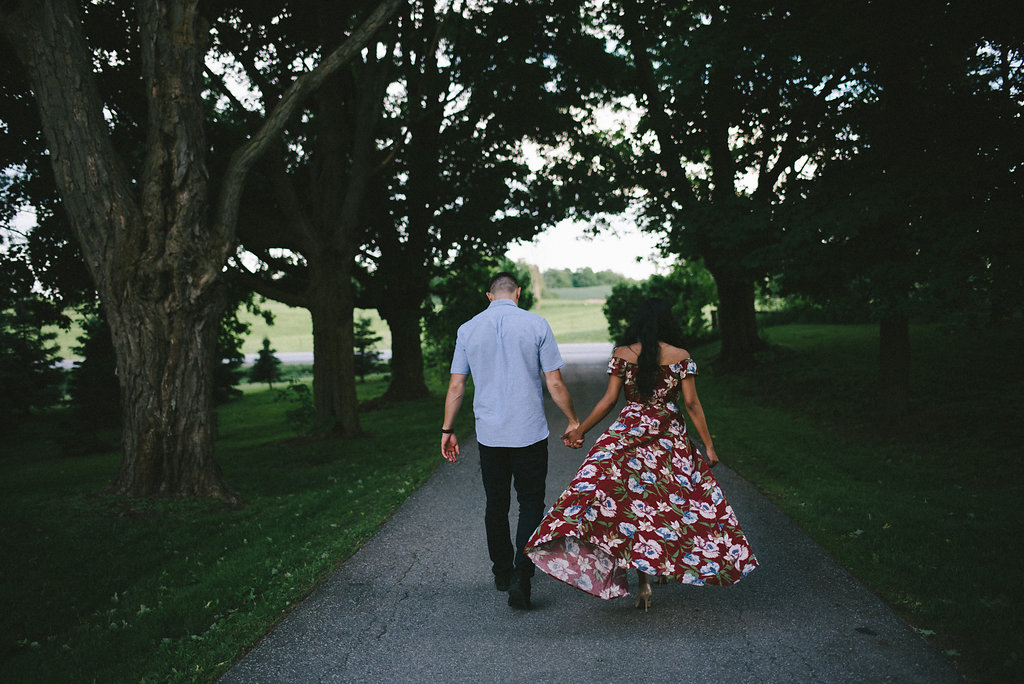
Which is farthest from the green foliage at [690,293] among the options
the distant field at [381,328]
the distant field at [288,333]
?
the distant field at [288,333]

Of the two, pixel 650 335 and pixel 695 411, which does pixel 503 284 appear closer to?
pixel 650 335

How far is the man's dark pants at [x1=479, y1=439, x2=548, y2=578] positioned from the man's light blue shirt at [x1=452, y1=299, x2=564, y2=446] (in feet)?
0.36

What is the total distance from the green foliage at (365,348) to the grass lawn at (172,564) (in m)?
19.1

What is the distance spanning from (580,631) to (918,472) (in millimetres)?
6674

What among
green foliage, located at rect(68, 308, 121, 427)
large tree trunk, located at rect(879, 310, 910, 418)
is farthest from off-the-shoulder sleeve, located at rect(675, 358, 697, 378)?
green foliage, located at rect(68, 308, 121, 427)

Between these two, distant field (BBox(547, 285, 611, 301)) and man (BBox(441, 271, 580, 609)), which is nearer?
man (BBox(441, 271, 580, 609))

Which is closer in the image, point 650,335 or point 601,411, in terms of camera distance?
point 650,335

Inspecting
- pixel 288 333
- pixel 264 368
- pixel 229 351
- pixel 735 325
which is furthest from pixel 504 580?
pixel 288 333

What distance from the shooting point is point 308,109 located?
52.0 ft

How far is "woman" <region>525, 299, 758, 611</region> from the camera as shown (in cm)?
404

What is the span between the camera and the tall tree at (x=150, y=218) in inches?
295

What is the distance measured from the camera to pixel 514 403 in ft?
14.3

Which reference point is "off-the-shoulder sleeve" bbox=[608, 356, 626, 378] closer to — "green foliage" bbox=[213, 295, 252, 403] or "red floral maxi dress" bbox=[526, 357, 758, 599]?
"red floral maxi dress" bbox=[526, 357, 758, 599]

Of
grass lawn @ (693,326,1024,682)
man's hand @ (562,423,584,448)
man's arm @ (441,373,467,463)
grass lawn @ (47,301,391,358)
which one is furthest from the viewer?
grass lawn @ (47,301,391,358)
